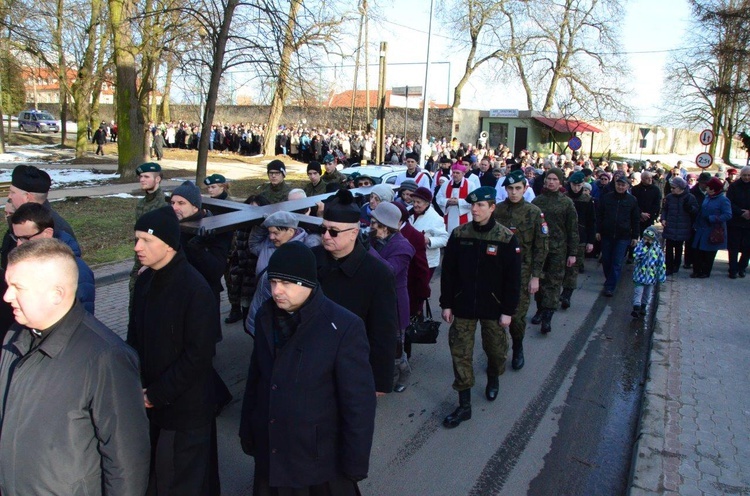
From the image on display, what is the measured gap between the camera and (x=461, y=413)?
507 centimetres

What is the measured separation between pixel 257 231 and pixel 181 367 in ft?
9.13

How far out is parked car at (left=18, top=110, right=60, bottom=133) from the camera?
1844 inches

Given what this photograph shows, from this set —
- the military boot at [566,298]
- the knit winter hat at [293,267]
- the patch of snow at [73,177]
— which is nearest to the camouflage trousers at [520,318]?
the military boot at [566,298]

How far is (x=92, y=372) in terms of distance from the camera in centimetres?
240

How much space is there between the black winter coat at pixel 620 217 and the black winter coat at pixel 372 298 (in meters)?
6.54

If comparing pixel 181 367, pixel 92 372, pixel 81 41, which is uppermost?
pixel 81 41

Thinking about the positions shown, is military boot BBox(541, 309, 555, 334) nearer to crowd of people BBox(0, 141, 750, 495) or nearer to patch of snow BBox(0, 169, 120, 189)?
crowd of people BBox(0, 141, 750, 495)

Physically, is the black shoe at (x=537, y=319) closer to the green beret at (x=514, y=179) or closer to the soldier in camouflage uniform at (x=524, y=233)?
the soldier in camouflage uniform at (x=524, y=233)

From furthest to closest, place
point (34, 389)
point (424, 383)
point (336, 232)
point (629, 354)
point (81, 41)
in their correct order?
point (81, 41) < point (629, 354) < point (424, 383) < point (336, 232) < point (34, 389)

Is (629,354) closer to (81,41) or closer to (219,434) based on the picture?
(219,434)

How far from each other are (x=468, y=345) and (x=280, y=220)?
1899 mm

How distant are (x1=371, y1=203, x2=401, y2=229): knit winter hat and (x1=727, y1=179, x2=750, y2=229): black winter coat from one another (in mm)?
8506

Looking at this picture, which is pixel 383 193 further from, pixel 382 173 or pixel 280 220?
pixel 382 173

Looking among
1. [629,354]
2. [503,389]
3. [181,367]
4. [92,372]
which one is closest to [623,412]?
[503,389]
